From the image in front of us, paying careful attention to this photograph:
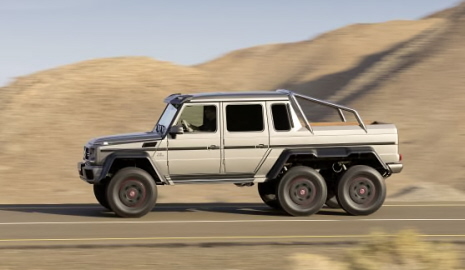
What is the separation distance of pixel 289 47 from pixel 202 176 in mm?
58140

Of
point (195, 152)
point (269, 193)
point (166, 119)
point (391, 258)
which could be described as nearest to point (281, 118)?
point (195, 152)

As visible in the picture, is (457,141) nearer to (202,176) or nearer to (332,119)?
(332,119)

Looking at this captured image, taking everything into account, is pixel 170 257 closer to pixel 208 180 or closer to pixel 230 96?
pixel 208 180

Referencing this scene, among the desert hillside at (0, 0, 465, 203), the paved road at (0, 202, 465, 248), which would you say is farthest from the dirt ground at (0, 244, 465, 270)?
the desert hillside at (0, 0, 465, 203)

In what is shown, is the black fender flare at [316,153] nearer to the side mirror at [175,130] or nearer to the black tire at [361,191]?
the black tire at [361,191]

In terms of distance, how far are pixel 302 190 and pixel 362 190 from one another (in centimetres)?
107

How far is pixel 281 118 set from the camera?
55.2ft

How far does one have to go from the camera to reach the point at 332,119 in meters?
41.6

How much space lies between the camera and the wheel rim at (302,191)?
16.7 metres

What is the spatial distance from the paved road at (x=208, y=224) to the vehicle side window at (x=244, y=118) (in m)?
1.58

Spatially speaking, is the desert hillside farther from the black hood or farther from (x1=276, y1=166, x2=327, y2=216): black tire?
the black hood

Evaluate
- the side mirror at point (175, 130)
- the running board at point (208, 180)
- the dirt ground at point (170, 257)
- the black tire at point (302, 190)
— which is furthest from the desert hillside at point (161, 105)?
the dirt ground at point (170, 257)

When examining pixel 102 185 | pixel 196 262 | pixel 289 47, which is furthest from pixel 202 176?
pixel 289 47

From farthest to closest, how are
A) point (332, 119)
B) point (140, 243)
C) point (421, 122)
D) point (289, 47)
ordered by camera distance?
point (289, 47) → point (332, 119) → point (421, 122) → point (140, 243)
